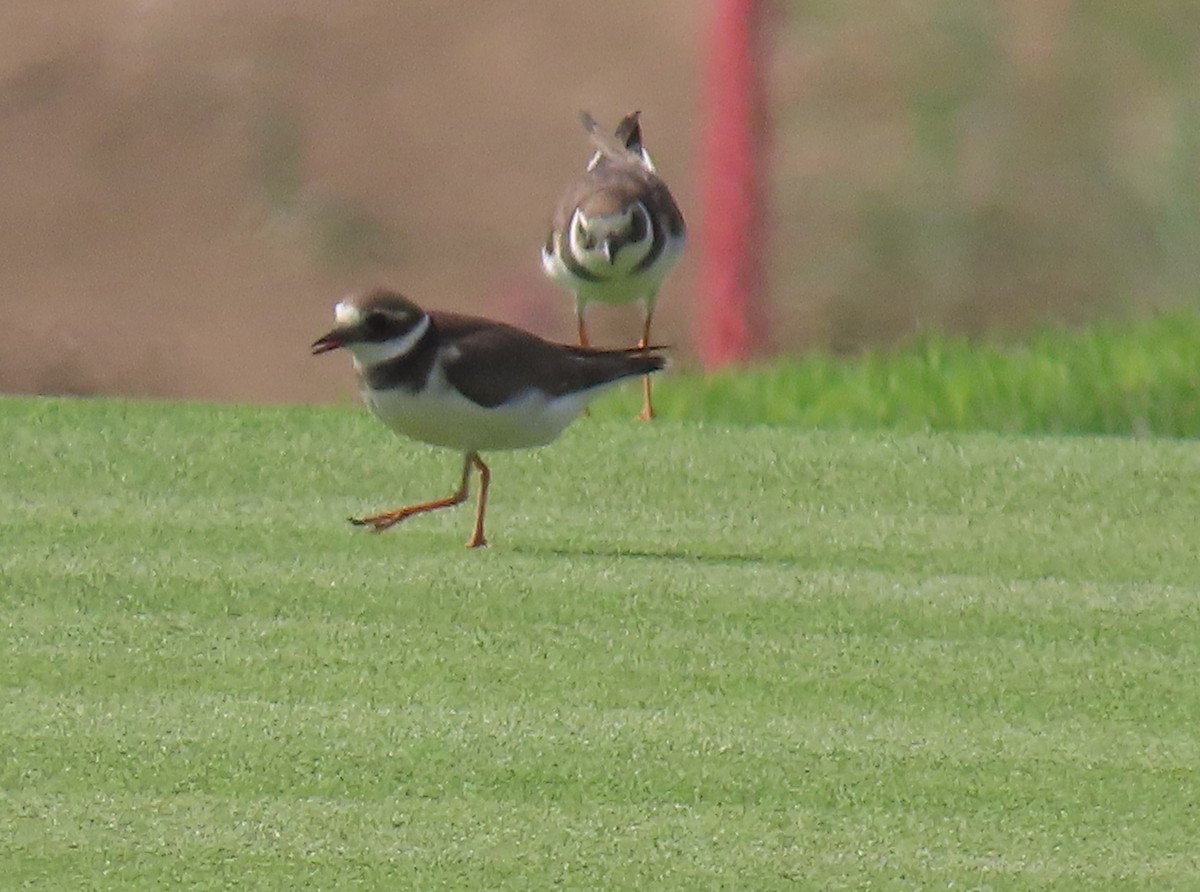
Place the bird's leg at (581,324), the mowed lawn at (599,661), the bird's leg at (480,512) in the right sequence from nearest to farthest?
the mowed lawn at (599,661) < the bird's leg at (480,512) < the bird's leg at (581,324)

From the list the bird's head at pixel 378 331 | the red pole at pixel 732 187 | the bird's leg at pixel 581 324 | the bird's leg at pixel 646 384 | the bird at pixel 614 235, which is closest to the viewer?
the bird's head at pixel 378 331

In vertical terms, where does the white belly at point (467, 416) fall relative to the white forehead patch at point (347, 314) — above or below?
below

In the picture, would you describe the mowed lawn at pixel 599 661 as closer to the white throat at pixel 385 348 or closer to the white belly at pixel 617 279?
the white throat at pixel 385 348

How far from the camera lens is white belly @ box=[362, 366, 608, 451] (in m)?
7.07

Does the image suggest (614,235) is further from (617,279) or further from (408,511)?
(408,511)

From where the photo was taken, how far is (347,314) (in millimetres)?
7148

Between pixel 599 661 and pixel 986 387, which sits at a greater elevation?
pixel 986 387

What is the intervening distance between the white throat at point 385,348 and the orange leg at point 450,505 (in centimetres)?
50

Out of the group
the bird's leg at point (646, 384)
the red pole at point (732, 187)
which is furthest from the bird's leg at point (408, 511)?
the red pole at point (732, 187)

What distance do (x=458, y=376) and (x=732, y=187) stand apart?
13.4 feet

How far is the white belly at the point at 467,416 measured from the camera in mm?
7074

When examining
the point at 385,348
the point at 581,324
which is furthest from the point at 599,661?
the point at 581,324

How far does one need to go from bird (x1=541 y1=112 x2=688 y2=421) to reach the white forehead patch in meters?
2.69

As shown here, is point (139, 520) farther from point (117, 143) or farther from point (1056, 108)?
point (1056, 108)
